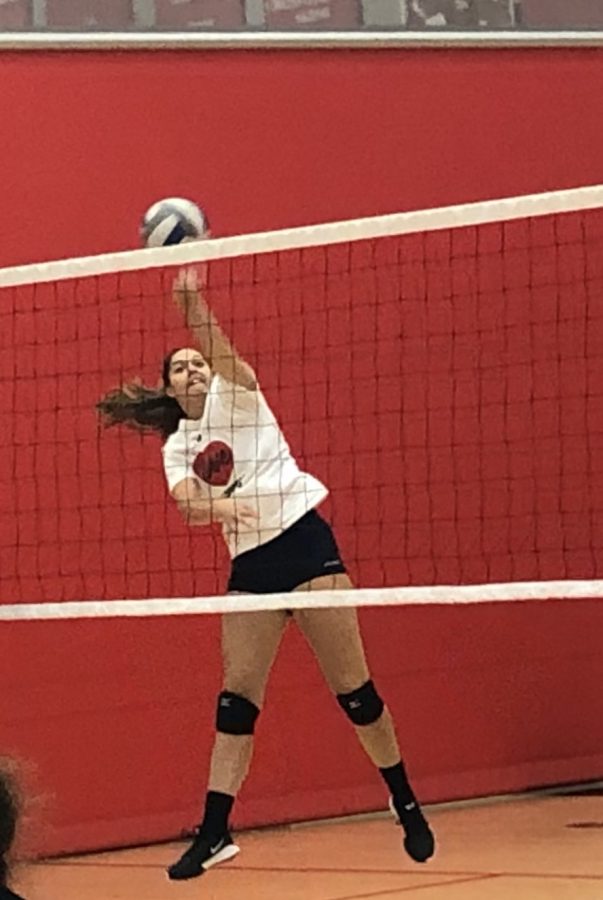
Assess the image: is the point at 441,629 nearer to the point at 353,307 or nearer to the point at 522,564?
the point at 522,564

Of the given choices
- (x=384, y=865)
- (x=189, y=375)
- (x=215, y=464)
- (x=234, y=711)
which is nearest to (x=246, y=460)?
(x=215, y=464)

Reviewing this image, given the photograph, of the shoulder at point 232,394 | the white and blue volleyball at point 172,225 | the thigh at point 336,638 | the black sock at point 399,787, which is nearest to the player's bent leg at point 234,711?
the thigh at point 336,638

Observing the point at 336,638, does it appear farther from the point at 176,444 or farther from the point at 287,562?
the point at 176,444

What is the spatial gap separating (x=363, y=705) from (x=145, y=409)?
1098 millimetres

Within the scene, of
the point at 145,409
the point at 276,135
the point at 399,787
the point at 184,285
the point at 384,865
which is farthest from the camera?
the point at 276,135

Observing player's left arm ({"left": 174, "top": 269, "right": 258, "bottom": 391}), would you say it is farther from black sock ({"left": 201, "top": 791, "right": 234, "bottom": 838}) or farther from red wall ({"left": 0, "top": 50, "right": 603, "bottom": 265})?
black sock ({"left": 201, "top": 791, "right": 234, "bottom": 838})

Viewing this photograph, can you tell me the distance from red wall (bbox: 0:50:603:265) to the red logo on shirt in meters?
1.04

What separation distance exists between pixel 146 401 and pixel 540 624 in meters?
1.91

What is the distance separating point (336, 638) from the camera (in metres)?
4.64

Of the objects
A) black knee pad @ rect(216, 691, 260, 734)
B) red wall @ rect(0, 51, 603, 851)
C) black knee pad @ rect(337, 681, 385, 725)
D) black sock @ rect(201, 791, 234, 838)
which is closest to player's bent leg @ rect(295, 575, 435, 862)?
black knee pad @ rect(337, 681, 385, 725)

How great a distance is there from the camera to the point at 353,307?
571 centimetres

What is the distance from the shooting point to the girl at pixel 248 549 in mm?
4613

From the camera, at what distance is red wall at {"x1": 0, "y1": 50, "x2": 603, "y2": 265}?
17.7 ft

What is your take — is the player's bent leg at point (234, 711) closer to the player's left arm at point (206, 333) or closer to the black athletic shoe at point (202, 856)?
the black athletic shoe at point (202, 856)
